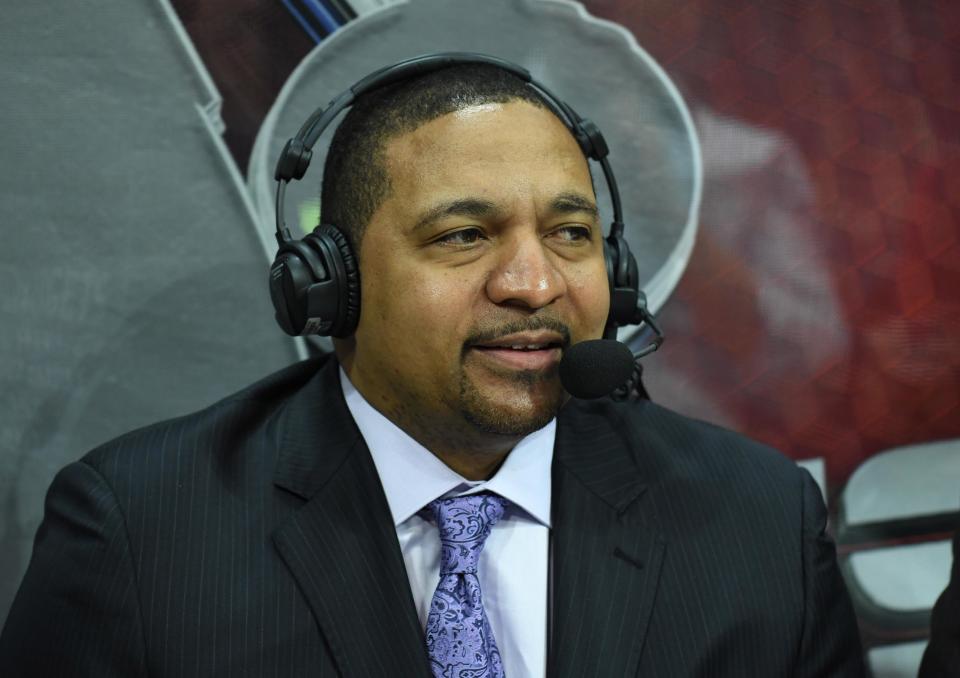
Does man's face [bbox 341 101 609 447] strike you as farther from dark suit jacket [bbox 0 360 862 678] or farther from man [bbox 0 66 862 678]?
dark suit jacket [bbox 0 360 862 678]

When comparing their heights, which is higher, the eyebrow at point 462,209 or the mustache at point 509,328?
the eyebrow at point 462,209

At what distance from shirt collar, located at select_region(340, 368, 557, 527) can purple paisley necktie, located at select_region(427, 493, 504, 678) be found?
26 mm

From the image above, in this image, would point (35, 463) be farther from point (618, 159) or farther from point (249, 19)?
point (618, 159)

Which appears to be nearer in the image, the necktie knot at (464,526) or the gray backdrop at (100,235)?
the necktie knot at (464,526)

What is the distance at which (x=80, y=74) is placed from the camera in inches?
71.2

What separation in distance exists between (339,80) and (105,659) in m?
1.06

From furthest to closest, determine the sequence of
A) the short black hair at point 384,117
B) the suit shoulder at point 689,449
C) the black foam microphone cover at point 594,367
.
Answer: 1. the suit shoulder at point 689,449
2. the short black hair at point 384,117
3. the black foam microphone cover at point 594,367

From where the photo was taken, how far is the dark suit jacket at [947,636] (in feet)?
4.67

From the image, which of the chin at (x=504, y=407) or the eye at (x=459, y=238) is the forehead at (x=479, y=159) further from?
the chin at (x=504, y=407)

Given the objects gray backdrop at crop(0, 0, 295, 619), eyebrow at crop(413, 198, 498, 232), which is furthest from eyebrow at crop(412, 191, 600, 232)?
gray backdrop at crop(0, 0, 295, 619)

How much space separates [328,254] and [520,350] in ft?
0.97

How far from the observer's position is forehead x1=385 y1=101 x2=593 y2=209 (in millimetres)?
1402

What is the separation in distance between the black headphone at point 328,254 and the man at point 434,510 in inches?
0.9

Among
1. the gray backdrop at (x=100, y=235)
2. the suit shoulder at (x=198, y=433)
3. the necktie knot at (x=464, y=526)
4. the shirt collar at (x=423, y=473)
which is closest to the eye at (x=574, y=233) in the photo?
the shirt collar at (x=423, y=473)
